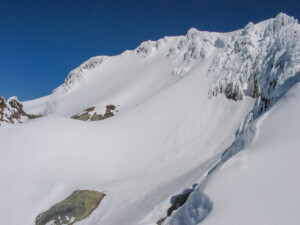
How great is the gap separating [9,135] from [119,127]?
470 inches

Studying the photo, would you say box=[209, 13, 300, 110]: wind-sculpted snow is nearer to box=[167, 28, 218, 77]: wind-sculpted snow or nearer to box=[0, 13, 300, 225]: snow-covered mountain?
box=[0, 13, 300, 225]: snow-covered mountain

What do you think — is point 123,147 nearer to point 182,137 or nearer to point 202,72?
point 182,137

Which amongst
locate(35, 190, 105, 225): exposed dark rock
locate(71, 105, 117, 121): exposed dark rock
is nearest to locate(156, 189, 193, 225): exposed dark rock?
locate(35, 190, 105, 225): exposed dark rock

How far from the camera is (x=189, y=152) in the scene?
23859mm

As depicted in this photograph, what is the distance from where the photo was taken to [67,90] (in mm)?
96500

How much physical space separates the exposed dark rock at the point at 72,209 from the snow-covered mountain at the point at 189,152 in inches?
10.2

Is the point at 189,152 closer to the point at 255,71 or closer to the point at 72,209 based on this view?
the point at 72,209

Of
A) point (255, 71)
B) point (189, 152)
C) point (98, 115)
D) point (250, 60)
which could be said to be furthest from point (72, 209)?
point (98, 115)

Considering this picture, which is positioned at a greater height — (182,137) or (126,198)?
(182,137)

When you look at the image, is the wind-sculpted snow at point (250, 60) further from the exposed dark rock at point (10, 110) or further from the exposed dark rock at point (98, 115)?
the exposed dark rock at point (10, 110)

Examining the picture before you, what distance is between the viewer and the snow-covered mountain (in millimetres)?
4898

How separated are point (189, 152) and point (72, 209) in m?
12.8

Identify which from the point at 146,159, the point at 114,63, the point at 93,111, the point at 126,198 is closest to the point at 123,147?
the point at 146,159

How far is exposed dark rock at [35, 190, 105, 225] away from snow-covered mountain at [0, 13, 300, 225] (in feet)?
0.85
